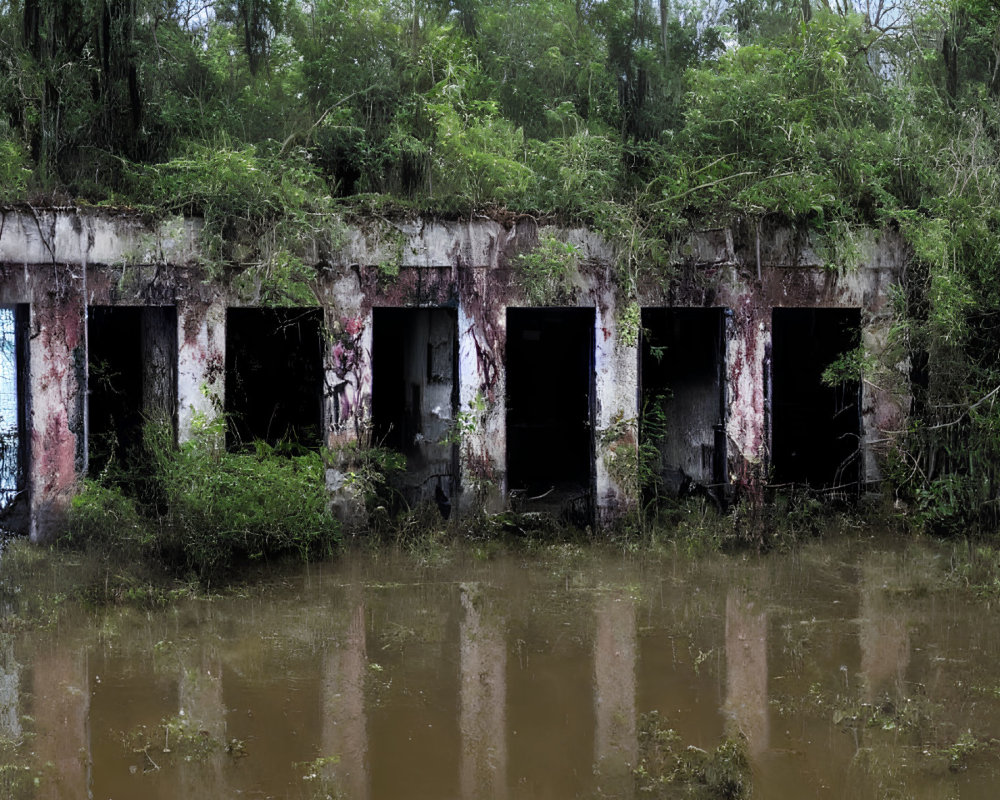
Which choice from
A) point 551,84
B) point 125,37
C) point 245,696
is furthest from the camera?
point 551,84

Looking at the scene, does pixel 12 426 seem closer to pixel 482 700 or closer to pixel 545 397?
pixel 482 700

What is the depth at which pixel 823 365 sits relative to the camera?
1355 centimetres

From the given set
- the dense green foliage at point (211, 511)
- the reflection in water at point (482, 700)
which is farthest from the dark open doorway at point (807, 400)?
the dense green foliage at point (211, 511)

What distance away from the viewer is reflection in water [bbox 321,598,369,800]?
18.2ft

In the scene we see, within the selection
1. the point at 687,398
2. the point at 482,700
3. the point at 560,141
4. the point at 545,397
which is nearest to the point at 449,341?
the point at 560,141

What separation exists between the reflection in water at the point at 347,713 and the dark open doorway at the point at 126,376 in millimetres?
3848

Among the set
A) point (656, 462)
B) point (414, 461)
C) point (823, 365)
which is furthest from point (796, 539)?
point (414, 461)

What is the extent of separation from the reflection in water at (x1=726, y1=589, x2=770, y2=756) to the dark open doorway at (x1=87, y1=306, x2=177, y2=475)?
574 cm

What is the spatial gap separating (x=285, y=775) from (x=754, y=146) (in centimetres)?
873

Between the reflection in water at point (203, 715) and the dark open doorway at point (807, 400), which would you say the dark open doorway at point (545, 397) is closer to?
the dark open doorway at point (807, 400)

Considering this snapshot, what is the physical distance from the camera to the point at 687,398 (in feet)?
42.6

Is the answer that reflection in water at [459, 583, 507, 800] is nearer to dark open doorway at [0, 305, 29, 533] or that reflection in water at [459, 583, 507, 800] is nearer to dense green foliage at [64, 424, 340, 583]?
dense green foliage at [64, 424, 340, 583]

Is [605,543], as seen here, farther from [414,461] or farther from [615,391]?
[414,461]

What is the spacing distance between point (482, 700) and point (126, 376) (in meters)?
8.28
